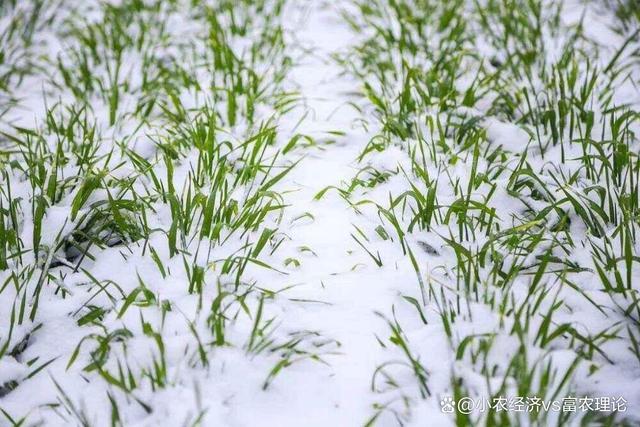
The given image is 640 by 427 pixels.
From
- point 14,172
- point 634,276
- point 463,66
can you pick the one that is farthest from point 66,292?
point 463,66

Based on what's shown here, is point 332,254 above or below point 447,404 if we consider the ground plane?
above

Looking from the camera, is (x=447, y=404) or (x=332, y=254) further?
(x=332, y=254)

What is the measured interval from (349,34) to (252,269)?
96.1 inches

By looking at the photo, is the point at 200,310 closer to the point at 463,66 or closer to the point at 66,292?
the point at 66,292

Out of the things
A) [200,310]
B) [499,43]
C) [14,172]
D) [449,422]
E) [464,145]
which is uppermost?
[499,43]

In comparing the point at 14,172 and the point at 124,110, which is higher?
the point at 124,110

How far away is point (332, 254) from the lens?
1814mm

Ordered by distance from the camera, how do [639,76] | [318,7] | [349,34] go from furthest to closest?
[318,7] < [349,34] < [639,76]

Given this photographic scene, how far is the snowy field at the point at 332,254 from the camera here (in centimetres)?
131

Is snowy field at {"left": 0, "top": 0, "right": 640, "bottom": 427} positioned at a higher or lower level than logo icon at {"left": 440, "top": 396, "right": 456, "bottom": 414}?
higher

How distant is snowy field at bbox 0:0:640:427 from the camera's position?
4.29ft

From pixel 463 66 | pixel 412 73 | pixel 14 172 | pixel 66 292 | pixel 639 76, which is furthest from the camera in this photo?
pixel 463 66

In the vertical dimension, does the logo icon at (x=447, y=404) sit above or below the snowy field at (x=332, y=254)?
below

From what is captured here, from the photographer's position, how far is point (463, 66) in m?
3.02
